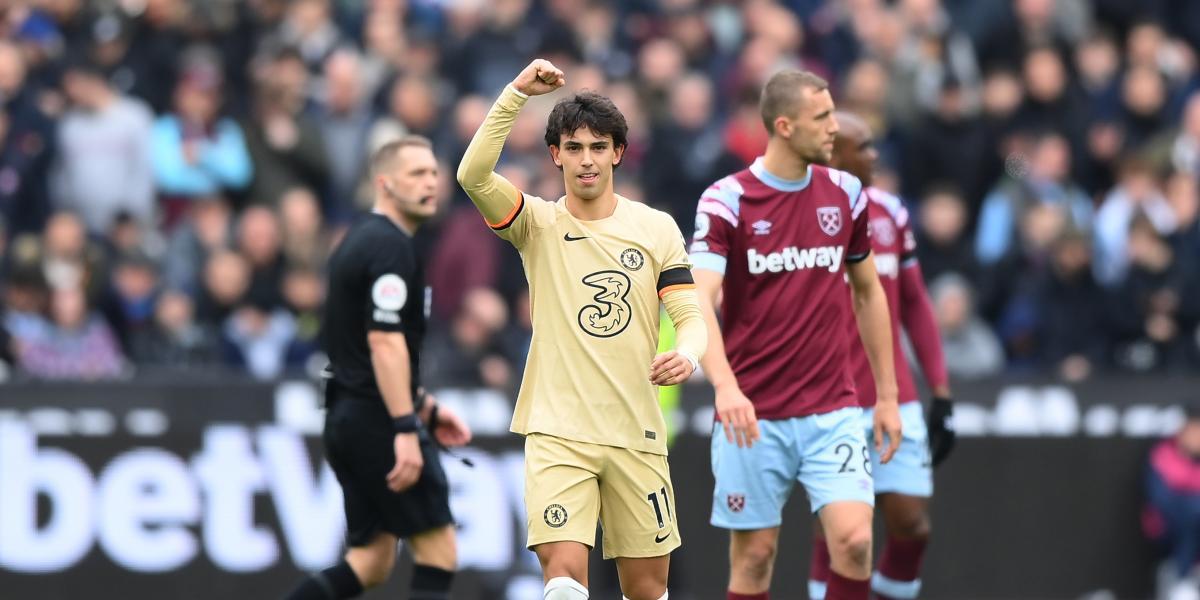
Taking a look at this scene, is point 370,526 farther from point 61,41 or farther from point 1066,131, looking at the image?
point 1066,131

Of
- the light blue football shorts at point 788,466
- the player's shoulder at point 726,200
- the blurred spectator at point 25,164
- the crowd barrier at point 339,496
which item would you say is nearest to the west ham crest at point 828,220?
the player's shoulder at point 726,200

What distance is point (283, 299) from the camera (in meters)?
14.6

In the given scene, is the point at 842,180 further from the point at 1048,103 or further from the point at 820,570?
the point at 1048,103

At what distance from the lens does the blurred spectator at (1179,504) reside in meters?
13.8

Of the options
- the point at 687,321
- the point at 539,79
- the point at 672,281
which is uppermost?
the point at 539,79

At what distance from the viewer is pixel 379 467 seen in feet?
31.7

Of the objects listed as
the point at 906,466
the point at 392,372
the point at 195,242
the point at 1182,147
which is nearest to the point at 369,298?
the point at 392,372

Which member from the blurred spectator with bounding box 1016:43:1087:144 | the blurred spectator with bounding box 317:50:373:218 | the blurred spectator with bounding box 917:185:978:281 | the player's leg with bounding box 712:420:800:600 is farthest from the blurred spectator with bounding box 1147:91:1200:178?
the player's leg with bounding box 712:420:800:600

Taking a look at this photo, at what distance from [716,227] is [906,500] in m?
2.05

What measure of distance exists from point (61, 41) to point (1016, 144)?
27.6 feet

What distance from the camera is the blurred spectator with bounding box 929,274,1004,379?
1495 centimetres

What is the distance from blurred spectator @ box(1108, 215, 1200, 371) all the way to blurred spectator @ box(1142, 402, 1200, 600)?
1.45 meters

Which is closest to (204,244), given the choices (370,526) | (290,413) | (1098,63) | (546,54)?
(290,413)

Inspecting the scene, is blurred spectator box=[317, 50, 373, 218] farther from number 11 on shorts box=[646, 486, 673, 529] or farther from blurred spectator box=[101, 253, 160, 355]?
number 11 on shorts box=[646, 486, 673, 529]
